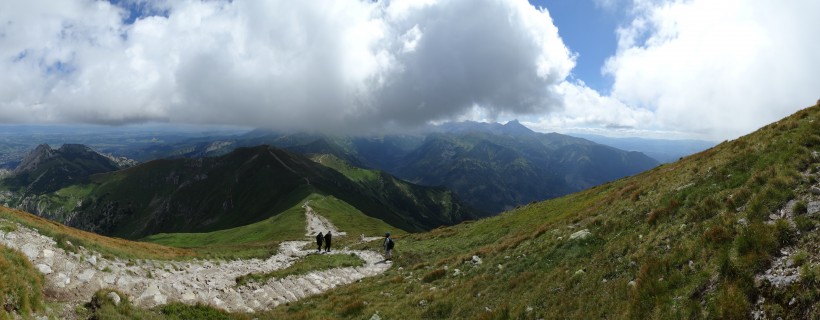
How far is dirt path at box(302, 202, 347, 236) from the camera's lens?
10489 centimetres

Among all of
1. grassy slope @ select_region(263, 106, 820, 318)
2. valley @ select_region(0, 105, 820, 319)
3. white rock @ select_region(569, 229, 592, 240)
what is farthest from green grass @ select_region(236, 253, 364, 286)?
white rock @ select_region(569, 229, 592, 240)

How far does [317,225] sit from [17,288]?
3996 inches

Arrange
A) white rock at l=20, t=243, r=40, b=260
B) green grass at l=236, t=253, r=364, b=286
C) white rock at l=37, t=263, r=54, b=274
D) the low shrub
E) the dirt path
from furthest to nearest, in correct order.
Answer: the dirt path
green grass at l=236, t=253, r=364, b=286
the low shrub
white rock at l=20, t=243, r=40, b=260
white rock at l=37, t=263, r=54, b=274

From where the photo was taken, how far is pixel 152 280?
2522 cm

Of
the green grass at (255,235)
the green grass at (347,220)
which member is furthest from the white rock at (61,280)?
the green grass at (255,235)

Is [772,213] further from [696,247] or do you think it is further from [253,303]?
[253,303]

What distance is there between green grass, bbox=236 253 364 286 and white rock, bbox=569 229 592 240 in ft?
70.4

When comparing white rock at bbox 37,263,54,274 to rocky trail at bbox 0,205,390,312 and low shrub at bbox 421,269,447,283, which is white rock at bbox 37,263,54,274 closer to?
rocky trail at bbox 0,205,390,312

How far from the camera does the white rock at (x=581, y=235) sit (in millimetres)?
21647

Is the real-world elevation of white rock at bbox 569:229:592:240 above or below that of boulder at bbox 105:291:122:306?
above

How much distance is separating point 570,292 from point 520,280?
151 inches

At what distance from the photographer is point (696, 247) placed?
1390cm

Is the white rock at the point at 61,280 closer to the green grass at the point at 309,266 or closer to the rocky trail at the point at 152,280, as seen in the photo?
the rocky trail at the point at 152,280

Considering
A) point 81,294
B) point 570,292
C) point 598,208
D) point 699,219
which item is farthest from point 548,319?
point 81,294
